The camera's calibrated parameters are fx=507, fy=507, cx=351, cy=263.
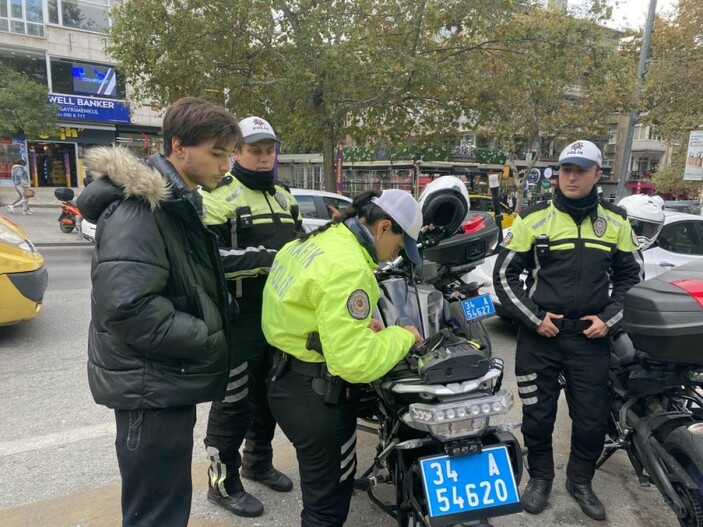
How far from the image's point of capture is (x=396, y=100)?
442 inches

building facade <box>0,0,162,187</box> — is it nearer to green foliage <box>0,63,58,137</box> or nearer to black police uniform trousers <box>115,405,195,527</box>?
green foliage <box>0,63,58,137</box>

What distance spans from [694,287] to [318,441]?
1682 millimetres

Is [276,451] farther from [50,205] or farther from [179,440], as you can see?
[50,205]

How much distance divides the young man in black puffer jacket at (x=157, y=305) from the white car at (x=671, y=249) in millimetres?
4641

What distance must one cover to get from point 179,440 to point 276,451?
66.6 inches

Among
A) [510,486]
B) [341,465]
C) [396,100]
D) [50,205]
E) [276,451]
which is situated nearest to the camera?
[510,486]

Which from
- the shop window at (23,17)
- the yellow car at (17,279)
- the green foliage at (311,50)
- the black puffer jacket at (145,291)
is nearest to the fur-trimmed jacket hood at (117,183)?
the black puffer jacket at (145,291)

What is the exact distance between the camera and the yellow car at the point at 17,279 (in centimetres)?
469

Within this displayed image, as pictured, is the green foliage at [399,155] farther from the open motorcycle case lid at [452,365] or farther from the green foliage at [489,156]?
the open motorcycle case lid at [452,365]

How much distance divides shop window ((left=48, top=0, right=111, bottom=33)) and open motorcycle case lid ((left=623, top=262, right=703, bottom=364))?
25.6 meters

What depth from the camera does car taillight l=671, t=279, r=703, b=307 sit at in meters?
2.08

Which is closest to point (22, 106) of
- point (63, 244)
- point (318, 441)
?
point (63, 244)

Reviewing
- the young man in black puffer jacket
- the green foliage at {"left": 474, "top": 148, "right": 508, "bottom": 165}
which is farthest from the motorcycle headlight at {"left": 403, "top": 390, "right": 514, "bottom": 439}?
the green foliage at {"left": 474, "top": 148, "right": 508, "bottom": 165}

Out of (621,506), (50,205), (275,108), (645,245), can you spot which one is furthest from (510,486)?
(50,205)
